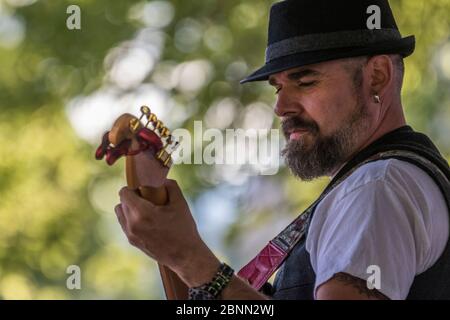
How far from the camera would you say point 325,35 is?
187 centimetres

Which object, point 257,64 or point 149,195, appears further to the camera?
point 257,64

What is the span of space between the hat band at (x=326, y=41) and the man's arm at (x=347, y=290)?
556 mm

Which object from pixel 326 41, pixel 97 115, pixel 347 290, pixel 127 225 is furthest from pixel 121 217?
pixel 97 115

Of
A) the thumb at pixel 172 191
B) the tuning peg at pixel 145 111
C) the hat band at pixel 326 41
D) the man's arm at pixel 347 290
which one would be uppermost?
the hat band at pixel 326 41

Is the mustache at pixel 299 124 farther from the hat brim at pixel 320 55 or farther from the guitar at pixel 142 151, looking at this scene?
the guitar at pixel 142 151

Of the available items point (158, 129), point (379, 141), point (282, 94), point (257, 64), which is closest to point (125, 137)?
point (158, 129)

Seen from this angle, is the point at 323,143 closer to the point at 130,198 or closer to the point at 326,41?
the point at 326,41

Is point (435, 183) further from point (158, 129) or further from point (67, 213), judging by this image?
point (67, 213)

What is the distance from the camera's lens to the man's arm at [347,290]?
146 cm

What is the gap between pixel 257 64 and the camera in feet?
14.7

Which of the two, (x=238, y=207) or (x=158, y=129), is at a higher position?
(x=238, y=207)

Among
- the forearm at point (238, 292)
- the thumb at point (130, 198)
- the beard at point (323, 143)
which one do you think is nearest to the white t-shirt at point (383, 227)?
the forearm at point (238, 292)

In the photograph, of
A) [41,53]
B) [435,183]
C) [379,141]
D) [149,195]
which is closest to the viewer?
[149,195]

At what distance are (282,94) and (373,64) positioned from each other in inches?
8.1
